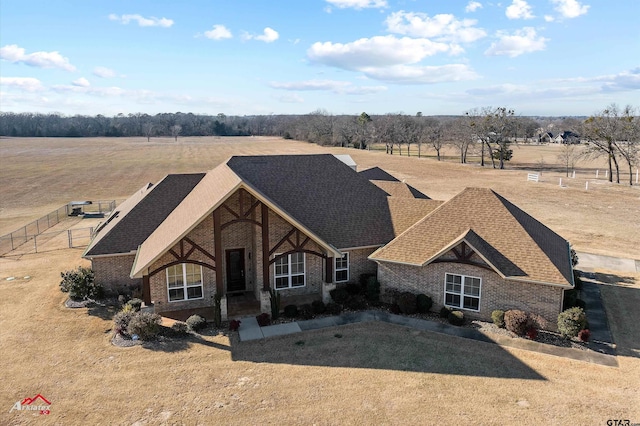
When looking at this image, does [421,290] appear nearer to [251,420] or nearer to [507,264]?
[507,264]

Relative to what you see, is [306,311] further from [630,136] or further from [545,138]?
[545,138]

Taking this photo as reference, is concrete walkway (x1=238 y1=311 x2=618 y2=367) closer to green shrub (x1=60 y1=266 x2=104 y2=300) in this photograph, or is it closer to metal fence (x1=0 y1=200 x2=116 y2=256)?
green shrub (x1=60 y1=266 x2=104 y2=300)

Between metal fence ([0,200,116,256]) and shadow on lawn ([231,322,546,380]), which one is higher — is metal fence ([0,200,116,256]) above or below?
above

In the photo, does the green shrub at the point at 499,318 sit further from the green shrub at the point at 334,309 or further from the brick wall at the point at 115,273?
the brick wall at the point at 115,273

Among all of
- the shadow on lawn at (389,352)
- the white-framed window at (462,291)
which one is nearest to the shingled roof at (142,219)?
the shadow on lawn at (389,352)

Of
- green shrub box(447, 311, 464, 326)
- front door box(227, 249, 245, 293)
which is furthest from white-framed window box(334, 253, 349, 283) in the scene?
green shrub box(447, 311, 464, 326)
